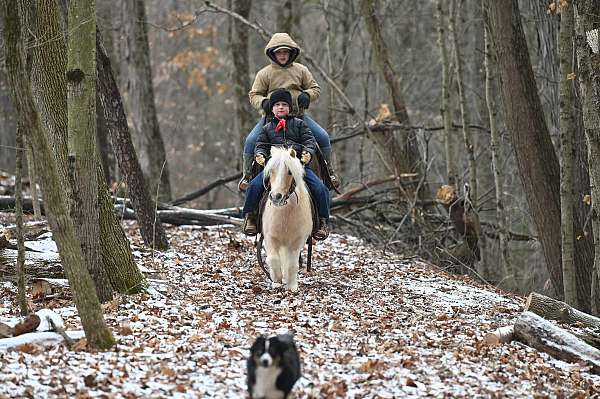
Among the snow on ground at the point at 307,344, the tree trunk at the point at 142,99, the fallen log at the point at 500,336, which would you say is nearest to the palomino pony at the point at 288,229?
the snow on ground at the point at 307,344

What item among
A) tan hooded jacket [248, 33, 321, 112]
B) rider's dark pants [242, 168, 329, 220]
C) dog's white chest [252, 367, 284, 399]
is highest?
tan hooded jacket [248, 33, 321, 112]

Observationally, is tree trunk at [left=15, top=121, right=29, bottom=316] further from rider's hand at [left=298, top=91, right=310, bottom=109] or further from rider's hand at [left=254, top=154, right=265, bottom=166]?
rider's hand at [left=298, top=91, right=310, bottom=109]

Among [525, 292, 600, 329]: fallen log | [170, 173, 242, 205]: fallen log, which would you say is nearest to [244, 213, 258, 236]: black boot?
[525, 292, 600, 329]: fallen log

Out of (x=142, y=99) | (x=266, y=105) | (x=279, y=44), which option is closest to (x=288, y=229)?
(x=266, y=105)

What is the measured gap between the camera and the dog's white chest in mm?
5809

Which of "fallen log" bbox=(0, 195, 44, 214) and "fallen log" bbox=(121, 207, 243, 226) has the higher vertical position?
"fallen log" bbox=(0, 195, 44, 214)

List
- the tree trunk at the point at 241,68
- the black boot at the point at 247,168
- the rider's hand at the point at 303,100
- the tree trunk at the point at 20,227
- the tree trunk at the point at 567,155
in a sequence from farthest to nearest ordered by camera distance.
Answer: the tree trunk at the point at 241,68, the rider's hand at the point at 303,100, the black boot at the point at 247,168, the tree trunk at the point at 567,155, the tree trunk at the point at 20,227

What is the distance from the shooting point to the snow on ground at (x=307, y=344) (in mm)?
6660

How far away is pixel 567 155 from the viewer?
443 inches

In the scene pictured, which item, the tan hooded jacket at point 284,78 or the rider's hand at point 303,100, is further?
the tan hooded jacket at point 284,78

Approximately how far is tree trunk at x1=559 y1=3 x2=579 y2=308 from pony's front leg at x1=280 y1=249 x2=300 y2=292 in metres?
3.70

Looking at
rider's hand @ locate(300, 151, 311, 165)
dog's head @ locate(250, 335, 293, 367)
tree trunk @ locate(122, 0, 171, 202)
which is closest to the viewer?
dog's head @ locate(250, 335, 293, 367)

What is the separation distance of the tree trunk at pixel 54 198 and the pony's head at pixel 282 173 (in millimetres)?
3348

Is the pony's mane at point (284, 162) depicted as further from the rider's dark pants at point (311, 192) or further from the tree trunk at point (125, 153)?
the tree trunk at point (125, 153)
